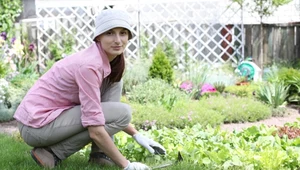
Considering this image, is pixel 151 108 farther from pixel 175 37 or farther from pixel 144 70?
pixel 175 37

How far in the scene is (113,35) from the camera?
137 inches

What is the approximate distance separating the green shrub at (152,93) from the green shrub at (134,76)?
0.81 meters

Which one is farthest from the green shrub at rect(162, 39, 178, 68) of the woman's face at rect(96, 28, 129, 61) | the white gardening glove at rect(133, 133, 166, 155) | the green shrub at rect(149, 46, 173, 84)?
the woman's face at rect(96, 28, 129, 61)

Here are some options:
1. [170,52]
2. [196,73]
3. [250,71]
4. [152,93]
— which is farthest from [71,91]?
[170,52]

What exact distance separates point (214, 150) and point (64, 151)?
3.52 feet

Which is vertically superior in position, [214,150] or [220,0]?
[220,0]

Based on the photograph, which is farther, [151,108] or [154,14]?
[154,14]

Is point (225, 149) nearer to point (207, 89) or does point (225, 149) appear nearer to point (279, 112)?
point (279, 112)

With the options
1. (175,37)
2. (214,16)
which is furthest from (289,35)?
(175,37)

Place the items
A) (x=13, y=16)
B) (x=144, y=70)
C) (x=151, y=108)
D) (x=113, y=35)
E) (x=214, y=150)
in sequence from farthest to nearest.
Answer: (x=13, y=16) < (x=144, y=70) < (x=151, y=108) < (x=214, y=150) < (x=113, y=35)

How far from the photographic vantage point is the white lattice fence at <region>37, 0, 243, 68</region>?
11.4m

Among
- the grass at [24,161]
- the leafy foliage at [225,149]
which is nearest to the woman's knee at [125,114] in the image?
the grass at [24,161]

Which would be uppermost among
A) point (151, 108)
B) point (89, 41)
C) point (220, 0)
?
point (220, 0)

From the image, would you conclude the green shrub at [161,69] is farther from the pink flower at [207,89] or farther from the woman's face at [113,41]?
the woman's face at [113,41]
